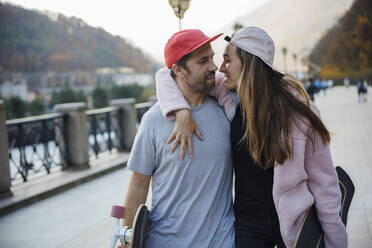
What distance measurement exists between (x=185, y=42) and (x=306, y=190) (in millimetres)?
1040

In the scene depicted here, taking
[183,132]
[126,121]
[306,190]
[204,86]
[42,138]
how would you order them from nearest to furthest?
[306,190] < [183,132] < [204,86] < [42,138] < [126,121]

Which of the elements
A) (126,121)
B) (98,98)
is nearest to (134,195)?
(126,121)

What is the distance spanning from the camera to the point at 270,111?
2078 millimetres

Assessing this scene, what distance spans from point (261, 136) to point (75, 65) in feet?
251

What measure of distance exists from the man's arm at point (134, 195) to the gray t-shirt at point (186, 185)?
60 mm

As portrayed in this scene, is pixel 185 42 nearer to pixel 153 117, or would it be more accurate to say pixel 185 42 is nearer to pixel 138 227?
pixel 153 117

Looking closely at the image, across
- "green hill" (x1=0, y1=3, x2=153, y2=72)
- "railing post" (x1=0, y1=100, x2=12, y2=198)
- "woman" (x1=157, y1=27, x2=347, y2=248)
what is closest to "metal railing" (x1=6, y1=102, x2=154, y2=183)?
"railing post" (x1=0, y1=100, x2=12, y2=198)

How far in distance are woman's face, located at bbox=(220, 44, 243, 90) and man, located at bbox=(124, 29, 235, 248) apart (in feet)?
0.28

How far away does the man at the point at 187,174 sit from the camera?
2215 mm

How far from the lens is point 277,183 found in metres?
2.03

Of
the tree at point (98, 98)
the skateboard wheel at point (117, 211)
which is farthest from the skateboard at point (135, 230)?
the tree at point (98, 98)

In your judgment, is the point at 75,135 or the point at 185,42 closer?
the point at 185,42

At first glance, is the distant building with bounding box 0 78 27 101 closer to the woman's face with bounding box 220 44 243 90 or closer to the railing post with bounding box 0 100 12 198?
the railing post with bounding box 0 100 12 198

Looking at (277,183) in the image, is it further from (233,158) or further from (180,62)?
(180,62)
